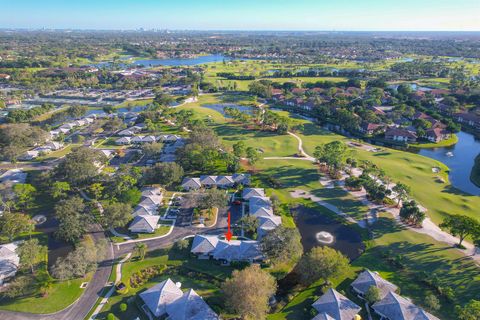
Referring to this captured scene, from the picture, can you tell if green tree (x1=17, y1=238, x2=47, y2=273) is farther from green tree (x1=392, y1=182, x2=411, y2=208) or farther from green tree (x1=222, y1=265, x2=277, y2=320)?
green tree (x1=392, y1=182, x2=411, y2=208)

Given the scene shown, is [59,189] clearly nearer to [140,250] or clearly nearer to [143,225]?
[143,225]

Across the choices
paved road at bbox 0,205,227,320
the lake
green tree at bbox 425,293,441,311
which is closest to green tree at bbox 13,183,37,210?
paved road at bbox 0,205,227,320

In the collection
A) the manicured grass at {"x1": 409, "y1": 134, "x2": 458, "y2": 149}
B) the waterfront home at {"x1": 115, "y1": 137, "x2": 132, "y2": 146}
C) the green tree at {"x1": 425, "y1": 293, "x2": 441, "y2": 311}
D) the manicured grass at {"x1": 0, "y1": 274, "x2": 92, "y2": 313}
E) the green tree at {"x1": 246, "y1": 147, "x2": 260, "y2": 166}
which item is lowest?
the manicured grass at {"x1": 0, "y1": 274, "x2": 92, "y2": 313}

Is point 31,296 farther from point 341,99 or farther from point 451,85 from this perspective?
point 451,85

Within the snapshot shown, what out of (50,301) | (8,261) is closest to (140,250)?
(50,301)

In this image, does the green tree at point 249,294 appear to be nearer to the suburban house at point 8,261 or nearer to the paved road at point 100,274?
the paved road at point 100,274
